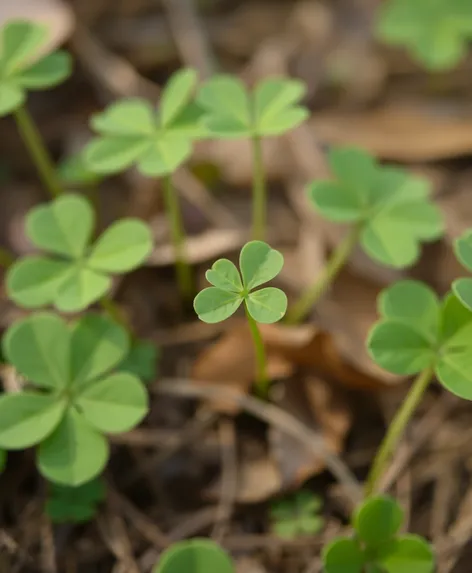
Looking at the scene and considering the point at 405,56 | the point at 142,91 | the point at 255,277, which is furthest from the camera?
the point at 405,56

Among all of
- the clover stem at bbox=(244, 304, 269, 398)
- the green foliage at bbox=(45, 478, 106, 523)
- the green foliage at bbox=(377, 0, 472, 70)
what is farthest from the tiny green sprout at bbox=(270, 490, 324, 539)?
the green foliage at bbox=(377, 0, 472, 70)

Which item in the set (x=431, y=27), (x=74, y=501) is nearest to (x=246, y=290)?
(x=74, y=501)

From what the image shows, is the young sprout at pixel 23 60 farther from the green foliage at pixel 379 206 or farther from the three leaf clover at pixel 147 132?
the green foliage at pixel 379 206

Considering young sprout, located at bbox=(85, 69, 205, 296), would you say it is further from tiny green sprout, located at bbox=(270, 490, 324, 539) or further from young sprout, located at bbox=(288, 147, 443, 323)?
tiny green sprout, located at bbox=(270, 490, 324, 539)

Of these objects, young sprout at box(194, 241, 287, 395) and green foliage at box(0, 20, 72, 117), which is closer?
young sprout at box(194, 241, 287, 395)

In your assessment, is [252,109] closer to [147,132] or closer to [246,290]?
[147,132]

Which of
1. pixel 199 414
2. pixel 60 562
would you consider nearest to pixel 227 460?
pixel 199 414

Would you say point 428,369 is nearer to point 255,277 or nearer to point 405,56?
point 255,277
